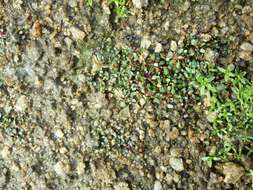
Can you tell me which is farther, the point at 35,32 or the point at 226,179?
the point at 35,32

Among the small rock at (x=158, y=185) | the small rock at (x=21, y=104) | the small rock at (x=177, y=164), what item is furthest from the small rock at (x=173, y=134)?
the small rock at (x=21, y=104)

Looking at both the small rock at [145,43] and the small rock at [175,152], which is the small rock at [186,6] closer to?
the small rock at [145,43]

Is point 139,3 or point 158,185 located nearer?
point 158,185

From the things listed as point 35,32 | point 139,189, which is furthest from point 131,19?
point 139,189

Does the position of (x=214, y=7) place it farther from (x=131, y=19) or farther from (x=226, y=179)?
(x=226, y=179)

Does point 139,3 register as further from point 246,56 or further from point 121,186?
point 121,186

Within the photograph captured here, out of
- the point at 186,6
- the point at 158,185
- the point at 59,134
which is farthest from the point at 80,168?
the point at 186,6

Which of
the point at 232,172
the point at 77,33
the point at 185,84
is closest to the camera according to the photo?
the point at 232,172
